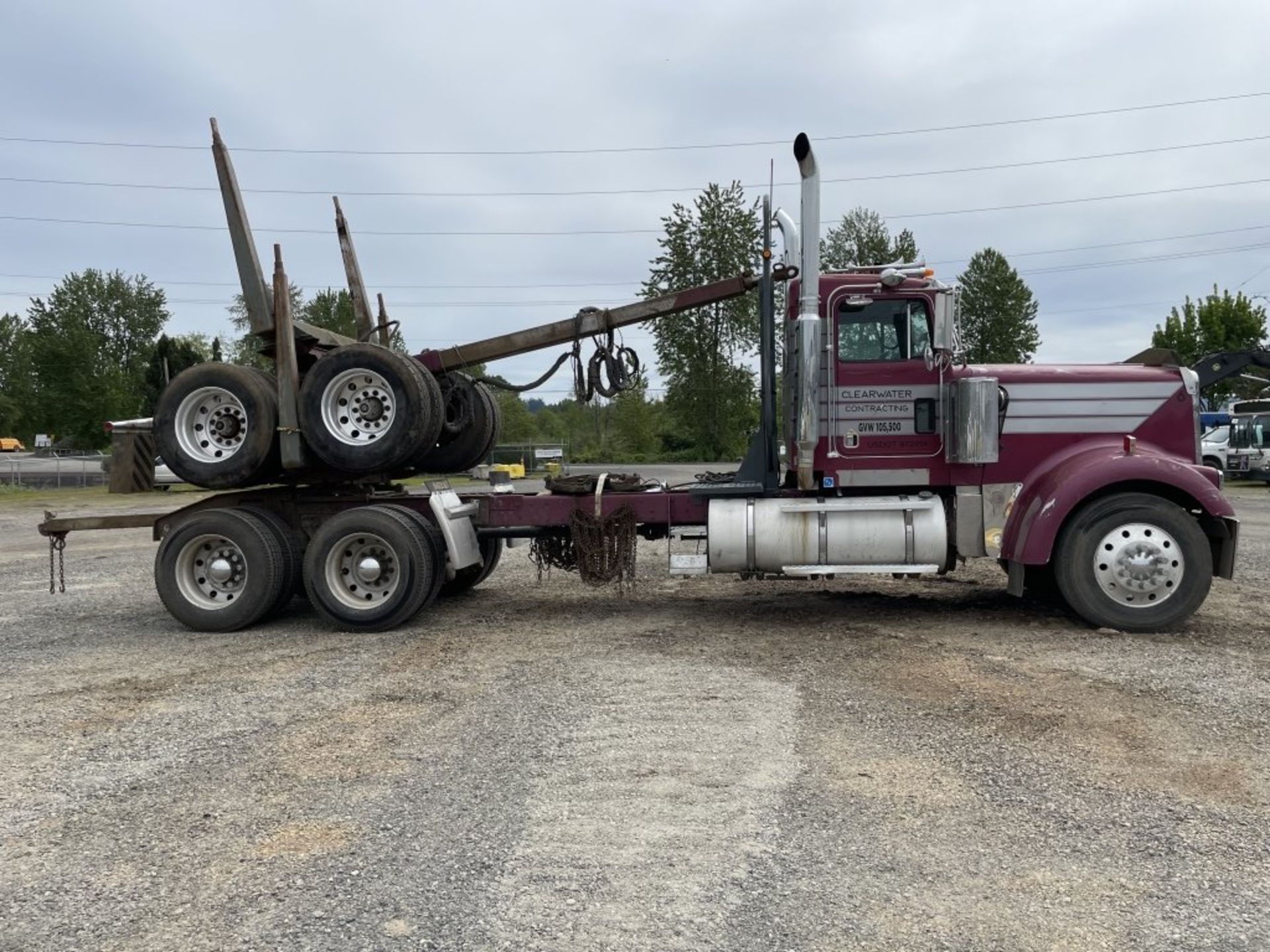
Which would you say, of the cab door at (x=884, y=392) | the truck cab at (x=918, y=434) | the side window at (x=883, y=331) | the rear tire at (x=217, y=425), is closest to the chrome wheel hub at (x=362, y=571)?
the rear tire at (x=217, y=425)

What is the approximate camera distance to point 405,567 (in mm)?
8289

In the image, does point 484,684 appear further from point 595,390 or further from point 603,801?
point 595,390

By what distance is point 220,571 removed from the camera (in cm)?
869

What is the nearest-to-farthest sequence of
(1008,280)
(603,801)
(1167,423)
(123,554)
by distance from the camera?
(603,801) < (1167,423) < (123,554) < (1008,280)

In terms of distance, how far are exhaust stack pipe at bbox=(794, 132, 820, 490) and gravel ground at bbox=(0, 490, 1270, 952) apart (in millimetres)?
1660

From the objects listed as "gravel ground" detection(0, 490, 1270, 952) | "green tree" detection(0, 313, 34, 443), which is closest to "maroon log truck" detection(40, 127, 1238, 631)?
"gravel ground" detection(0, 490, 1270, 952)

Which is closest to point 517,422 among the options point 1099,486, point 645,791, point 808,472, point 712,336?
point 712,336

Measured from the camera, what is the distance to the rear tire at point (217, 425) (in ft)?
27.8

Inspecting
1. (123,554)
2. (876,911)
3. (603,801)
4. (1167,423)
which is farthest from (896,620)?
(123,554)

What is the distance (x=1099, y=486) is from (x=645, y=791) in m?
4.89

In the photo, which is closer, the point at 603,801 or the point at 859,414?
the point at 603,801

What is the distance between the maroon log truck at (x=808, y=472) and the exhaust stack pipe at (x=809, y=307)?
2 cm

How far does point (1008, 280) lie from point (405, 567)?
173 ft

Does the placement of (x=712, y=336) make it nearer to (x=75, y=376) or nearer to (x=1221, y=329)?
(x=1221, y=329)
